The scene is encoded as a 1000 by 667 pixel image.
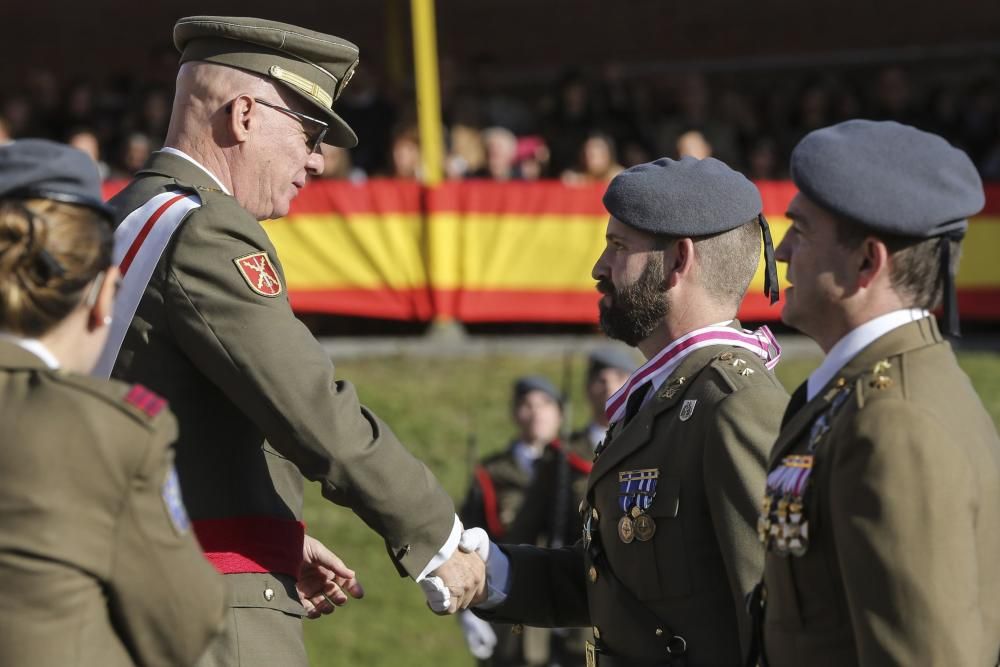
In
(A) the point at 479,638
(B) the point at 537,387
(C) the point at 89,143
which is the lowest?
(A) the point at 479,638

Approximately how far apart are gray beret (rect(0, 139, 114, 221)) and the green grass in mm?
6036

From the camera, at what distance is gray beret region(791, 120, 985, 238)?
9.25ft

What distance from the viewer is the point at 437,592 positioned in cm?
390

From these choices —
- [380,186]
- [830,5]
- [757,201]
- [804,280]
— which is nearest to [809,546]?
[804,280]

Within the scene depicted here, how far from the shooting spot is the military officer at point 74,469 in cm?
250

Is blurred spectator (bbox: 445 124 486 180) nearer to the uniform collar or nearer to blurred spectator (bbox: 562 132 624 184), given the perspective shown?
blurred spectator (bbox: 562 132 624 184)

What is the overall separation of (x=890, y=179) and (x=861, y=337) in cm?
28

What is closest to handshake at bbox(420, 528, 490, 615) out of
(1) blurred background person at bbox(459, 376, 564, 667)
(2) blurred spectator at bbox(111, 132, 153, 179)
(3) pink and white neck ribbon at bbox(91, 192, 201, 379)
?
(3) pink and white neck ribbon at bbox(91, 192, 201, 379)

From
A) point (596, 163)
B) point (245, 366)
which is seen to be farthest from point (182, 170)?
point (596, 163)

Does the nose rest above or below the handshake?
above

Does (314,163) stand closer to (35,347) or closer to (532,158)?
(35,347)

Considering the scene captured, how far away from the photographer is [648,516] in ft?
11.7

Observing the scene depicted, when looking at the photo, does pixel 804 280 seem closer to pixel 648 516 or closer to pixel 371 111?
pixel 648 516

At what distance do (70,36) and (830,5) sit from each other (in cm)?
861
